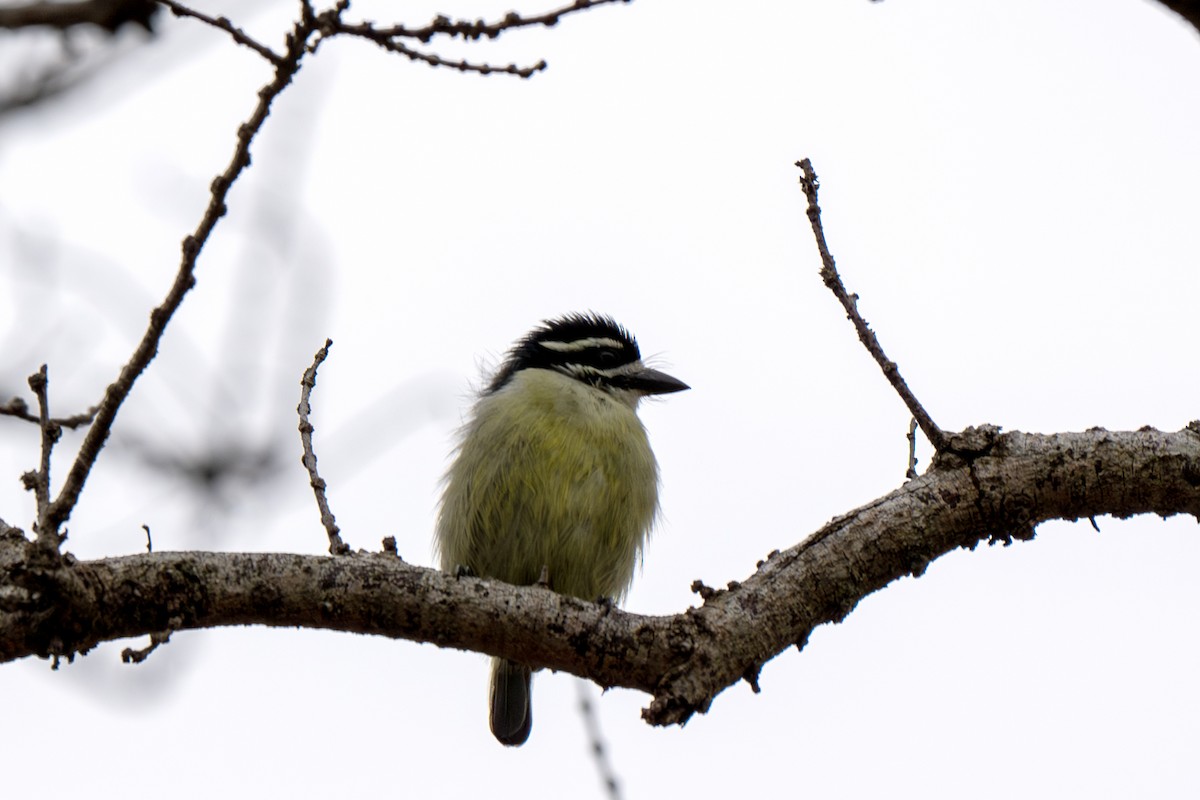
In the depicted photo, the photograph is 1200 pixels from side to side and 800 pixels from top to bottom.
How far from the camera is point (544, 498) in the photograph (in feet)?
16.3

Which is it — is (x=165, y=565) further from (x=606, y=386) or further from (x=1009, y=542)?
(x=606, y=386)

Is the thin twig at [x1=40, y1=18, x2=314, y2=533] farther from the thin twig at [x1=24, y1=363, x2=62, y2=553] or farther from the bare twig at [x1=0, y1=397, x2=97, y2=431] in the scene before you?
the bare twig at [x1=0, y1=397, x2=97, y2=431]

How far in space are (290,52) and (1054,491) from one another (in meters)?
2.32

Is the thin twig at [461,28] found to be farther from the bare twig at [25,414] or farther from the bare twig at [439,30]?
the bare twig at [25,414]

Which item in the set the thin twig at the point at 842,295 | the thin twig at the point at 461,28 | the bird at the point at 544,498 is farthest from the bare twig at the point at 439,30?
the bird at the point at 544,498

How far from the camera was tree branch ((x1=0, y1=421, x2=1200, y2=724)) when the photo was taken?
9.27 ft

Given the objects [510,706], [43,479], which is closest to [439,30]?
[43,479]

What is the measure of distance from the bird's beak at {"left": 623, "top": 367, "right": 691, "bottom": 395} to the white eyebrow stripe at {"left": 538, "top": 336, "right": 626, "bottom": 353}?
0.61 ft

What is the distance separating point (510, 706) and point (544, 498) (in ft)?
3.81

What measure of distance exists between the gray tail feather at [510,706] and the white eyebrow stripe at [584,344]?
1484 millimetres

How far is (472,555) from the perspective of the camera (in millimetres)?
5082

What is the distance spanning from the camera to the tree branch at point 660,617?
2.82m

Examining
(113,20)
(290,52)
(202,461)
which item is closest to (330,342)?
(113,20)

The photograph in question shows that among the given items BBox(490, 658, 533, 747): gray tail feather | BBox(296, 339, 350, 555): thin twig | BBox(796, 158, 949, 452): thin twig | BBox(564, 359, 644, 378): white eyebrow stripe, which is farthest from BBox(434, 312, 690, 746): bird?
BBox(796, 158, 949, 452): thin twig
